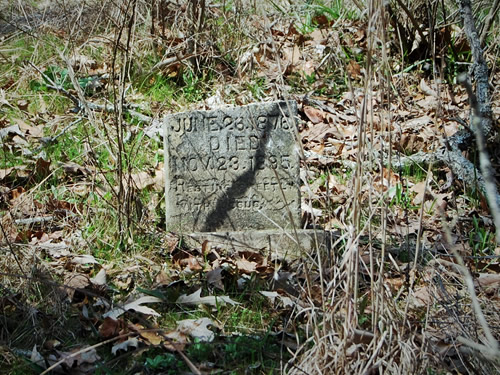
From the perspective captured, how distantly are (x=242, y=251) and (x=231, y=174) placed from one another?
52cm

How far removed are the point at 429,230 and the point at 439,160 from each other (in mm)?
839

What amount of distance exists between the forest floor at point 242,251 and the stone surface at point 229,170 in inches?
10.0

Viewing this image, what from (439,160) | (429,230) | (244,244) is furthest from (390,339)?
(439,160)

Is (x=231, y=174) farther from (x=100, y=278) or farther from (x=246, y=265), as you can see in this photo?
(x=100, y=278)

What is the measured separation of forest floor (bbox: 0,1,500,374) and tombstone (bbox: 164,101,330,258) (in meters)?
0.22

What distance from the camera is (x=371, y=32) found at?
2076 millimetres

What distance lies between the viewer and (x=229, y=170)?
4027 millimetres

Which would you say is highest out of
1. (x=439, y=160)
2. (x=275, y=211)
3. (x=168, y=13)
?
(x=168, y=13)

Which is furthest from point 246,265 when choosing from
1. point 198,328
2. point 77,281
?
point 77,281

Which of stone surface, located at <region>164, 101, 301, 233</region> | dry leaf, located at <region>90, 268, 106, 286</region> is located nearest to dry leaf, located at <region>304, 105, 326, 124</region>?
stone surface, located at <region>164, 101, 301, 233</region>

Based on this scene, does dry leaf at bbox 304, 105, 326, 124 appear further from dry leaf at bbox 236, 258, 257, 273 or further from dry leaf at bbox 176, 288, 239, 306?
dry leaf at bbox 176, 288, 239, 306

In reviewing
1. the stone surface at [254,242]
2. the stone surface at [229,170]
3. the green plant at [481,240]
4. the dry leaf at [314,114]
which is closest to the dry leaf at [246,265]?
the stone surface at [254,242]

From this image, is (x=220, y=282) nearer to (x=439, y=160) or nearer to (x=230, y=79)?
(x=439, y=160)

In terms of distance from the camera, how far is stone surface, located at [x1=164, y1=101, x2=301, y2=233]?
3949 millimetres
